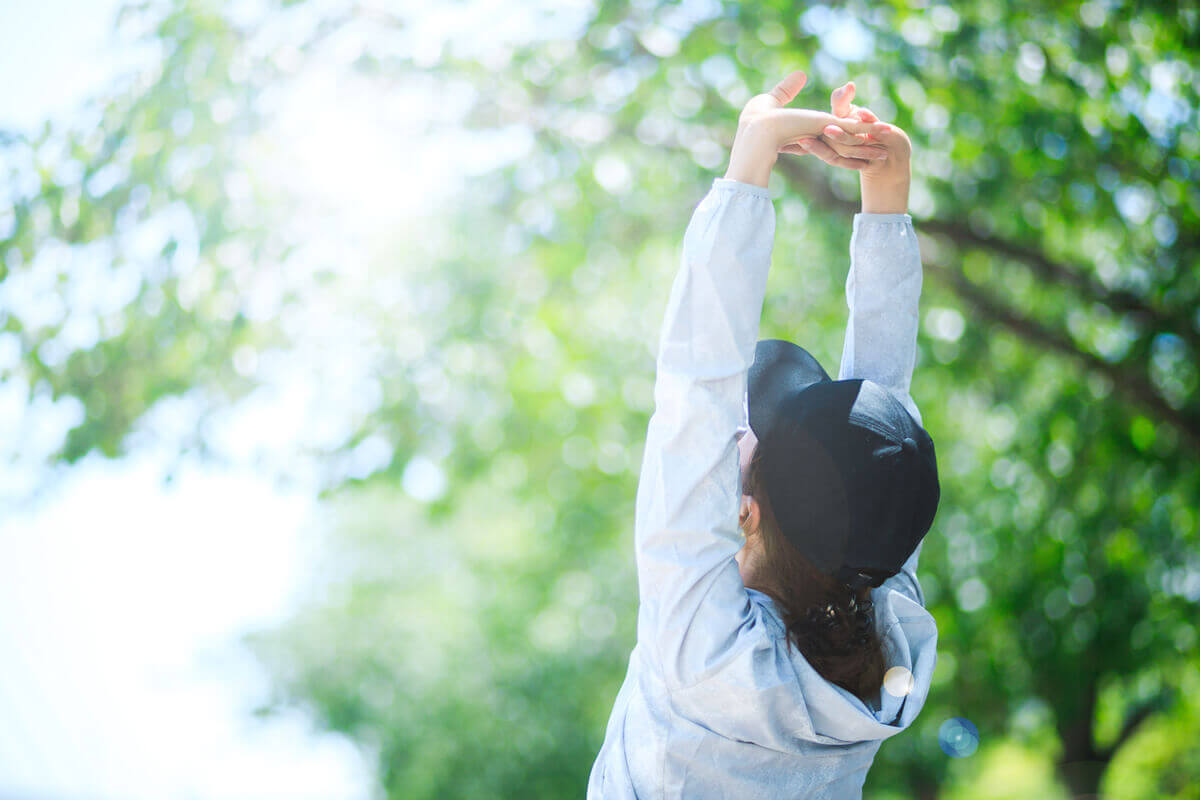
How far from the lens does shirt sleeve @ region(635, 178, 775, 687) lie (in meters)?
1.11

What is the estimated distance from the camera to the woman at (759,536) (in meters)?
1.12

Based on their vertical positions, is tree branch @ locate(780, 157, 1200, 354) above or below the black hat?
below

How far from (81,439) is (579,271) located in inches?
105

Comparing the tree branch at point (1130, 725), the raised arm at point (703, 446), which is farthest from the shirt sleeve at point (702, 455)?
the tree branch at point (1130, 725)

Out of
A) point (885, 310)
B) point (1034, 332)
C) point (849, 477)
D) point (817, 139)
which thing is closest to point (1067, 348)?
point (1034, 332)

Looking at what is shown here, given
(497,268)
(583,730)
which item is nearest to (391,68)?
(497,268)

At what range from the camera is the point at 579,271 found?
17.5 ft

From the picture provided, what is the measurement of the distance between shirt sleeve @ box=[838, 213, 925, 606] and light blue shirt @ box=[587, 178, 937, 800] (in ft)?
1.32

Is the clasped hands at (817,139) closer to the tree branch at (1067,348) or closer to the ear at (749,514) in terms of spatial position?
the ear at (749,514)

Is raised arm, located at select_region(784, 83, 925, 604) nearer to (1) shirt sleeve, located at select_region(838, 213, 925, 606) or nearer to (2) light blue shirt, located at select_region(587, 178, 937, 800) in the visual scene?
(1) shirt sleeve, located at select_region(838, 213, 925, 606)

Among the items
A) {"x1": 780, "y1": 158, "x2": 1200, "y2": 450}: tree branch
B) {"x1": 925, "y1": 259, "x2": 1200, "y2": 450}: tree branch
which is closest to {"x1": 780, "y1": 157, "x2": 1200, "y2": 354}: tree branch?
{"x1": 780, "y1": 158, "x2": 1200, "y2": 450}: tree branch

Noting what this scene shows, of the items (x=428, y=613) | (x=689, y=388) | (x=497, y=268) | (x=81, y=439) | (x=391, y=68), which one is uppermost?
(x=689, y=388)

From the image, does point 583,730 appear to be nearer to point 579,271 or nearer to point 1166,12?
point 579,271

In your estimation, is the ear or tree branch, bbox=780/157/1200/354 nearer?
the ear
